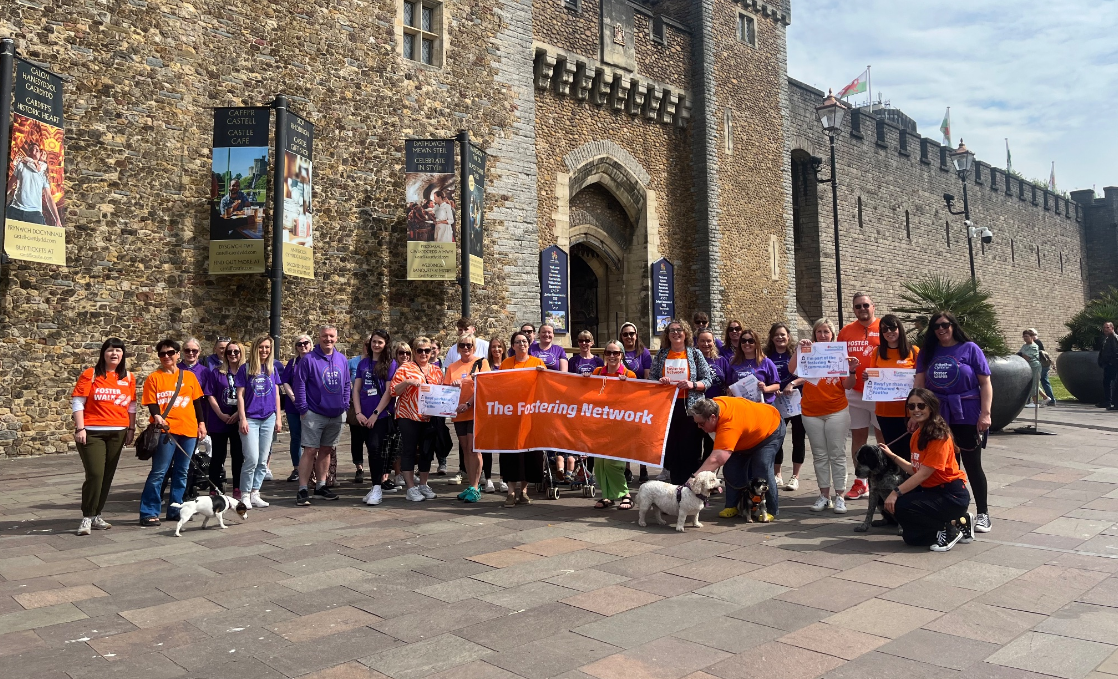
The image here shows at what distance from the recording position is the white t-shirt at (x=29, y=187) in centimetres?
940

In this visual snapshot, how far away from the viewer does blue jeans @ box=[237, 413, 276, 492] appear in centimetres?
661

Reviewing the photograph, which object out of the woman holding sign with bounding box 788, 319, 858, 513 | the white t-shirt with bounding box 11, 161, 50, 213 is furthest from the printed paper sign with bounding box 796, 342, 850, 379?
the white t-shirt with bounding box 11, 161, 50, 213

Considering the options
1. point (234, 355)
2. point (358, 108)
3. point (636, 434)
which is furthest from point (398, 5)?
point (636, 434)

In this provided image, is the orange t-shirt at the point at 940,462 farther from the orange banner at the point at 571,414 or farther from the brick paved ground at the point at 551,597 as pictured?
the orange banner at the point at 571,414

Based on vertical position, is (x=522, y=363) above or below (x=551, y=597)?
above

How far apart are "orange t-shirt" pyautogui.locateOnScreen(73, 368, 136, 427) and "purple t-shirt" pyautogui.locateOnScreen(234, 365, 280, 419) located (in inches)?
37.2

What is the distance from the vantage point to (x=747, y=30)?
22.2m

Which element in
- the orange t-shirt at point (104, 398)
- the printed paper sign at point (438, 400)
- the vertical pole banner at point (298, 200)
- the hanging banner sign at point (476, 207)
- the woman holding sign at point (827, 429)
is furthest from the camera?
the hanging banner sign at point (476, 207)

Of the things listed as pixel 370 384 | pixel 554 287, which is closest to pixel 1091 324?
pixel 554 287

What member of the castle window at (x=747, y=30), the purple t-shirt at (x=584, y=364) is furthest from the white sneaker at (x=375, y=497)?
the castle window at (x=747, y=30)

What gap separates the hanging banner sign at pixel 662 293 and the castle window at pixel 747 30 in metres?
7.50

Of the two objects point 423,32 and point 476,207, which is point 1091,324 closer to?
point 476,207

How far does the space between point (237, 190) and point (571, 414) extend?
7518 millimetres

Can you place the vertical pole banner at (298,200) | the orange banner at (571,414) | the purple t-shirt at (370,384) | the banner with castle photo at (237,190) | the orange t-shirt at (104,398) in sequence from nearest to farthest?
the orange t-shirt at (104,398) < the orange banner at (571,414) < the purple t-shirt at (370,384) < the banner with castle photo at (237,190) < the vertical pole banner at (298,200)
